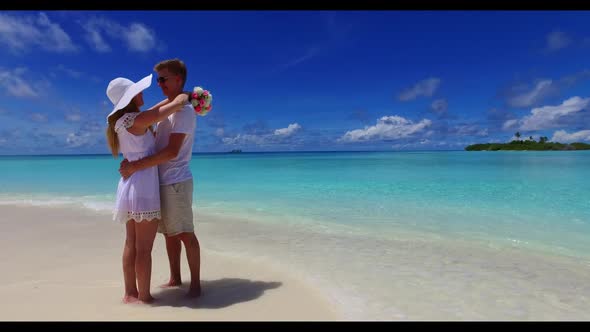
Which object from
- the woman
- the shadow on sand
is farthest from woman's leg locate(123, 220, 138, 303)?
the shadow on sand

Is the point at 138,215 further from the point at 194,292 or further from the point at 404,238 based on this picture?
the point at 404,238

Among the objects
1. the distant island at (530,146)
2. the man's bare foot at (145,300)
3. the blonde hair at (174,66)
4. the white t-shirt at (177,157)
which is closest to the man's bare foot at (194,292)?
the man's bare foot at (145,300)

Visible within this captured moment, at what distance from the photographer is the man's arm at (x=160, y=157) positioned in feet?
9.52

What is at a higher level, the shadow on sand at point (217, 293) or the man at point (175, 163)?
the man at point (175, 163)

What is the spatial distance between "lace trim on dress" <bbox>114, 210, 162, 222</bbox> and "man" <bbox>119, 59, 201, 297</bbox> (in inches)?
6.5

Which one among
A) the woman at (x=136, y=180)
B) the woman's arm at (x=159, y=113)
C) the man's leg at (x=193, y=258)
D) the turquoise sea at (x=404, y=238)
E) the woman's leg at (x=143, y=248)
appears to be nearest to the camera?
the woman's arm at (x=159, y=113)

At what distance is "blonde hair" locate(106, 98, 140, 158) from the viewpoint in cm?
292

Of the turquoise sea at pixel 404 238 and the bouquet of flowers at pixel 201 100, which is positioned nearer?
the bouquet of flowers at pixel 201 100

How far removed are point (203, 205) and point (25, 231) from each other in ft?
14.0

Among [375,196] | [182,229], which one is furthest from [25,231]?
[375,196]

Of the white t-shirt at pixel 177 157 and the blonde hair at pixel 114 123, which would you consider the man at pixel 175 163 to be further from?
the blonde hair at pixel 114 123

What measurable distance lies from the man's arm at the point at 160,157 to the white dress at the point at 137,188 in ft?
0.17

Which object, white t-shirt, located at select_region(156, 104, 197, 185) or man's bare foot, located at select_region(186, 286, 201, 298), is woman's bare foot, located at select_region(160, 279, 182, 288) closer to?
man's bare foot, located at select_region(186, 286, 201, 298)
